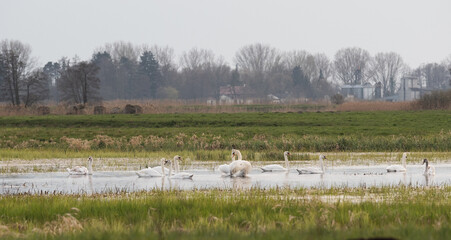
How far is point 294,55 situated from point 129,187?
147633 millimetres

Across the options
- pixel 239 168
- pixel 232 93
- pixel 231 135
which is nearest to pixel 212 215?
pixel 239 168

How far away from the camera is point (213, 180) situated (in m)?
19.7

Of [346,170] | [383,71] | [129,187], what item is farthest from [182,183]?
[383,71]

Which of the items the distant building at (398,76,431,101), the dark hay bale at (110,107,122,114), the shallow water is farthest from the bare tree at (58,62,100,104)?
the distant building at (398,76,431,101)

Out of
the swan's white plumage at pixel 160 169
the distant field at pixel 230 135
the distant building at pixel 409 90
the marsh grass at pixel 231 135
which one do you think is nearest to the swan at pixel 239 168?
the swan's white plumage at pixel 160 169

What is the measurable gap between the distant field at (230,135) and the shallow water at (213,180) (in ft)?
28.1

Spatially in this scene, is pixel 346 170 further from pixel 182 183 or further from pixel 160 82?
pixel 160 82

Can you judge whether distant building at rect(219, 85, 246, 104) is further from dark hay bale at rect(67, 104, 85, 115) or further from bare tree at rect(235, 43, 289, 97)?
dark hay bale at rect(67, 104, 85, 115)

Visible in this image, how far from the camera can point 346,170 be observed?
22266mm

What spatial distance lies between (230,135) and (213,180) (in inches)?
790

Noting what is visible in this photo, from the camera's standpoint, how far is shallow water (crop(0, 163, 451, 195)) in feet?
57.6

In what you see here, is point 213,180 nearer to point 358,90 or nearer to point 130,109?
point 130,109

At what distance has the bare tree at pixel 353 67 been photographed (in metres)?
170

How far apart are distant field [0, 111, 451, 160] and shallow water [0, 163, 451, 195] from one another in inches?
338
